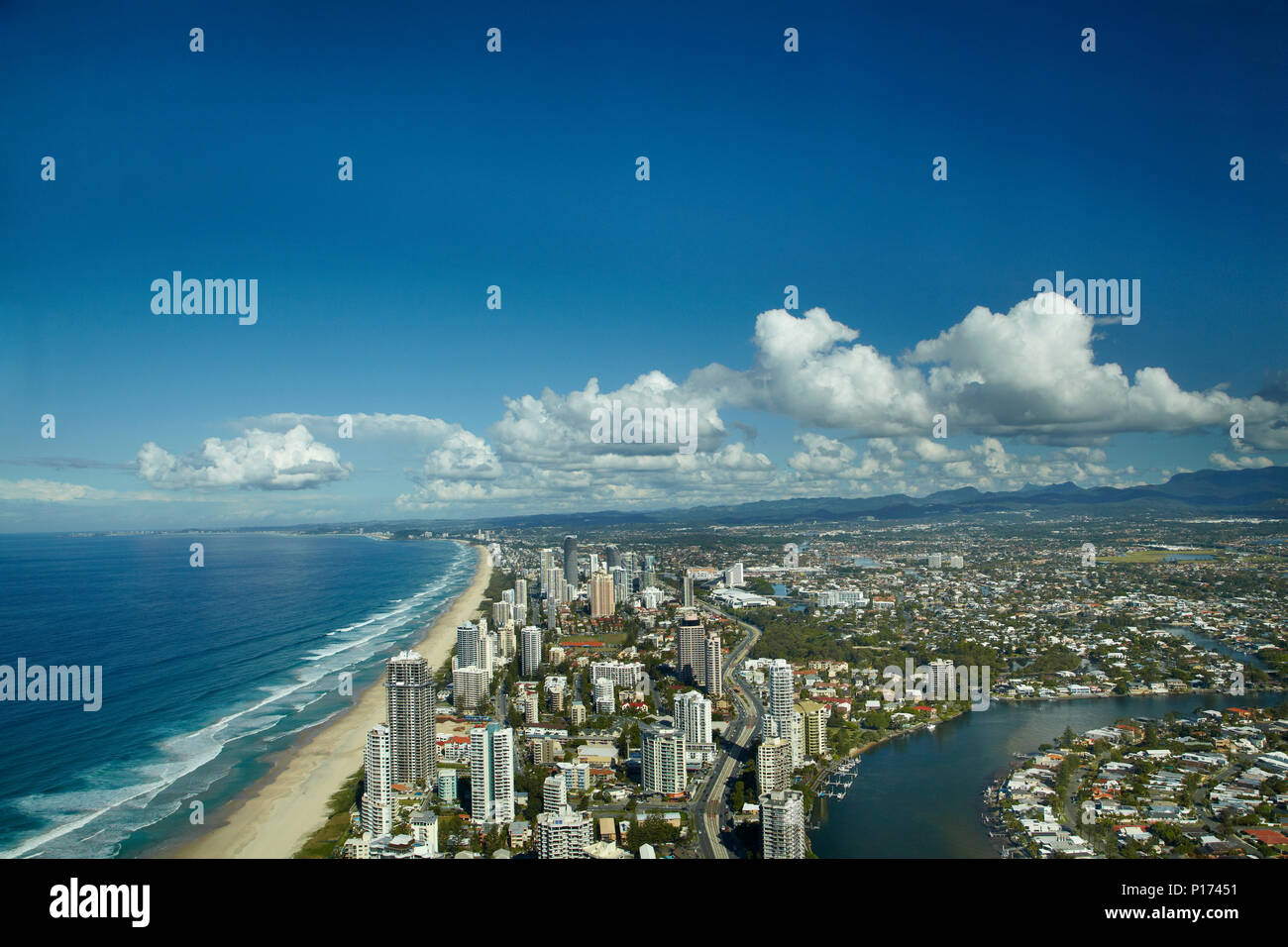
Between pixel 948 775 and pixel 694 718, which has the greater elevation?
pixel 694 718

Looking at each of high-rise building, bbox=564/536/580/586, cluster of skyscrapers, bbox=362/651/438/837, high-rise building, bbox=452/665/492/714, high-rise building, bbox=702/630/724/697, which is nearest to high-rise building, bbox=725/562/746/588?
high-rise building, bbox=564/536/580/586

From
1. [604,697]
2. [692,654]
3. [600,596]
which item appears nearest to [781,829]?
[604,697]

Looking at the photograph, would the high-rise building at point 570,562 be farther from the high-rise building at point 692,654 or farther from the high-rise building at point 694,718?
the high-rise building at point 694,718

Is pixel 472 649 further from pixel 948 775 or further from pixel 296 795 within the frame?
pixel 948 775

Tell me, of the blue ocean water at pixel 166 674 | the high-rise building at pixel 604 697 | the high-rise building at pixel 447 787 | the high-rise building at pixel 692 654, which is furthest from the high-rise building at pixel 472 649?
the high-rise building at pixel 447 787
